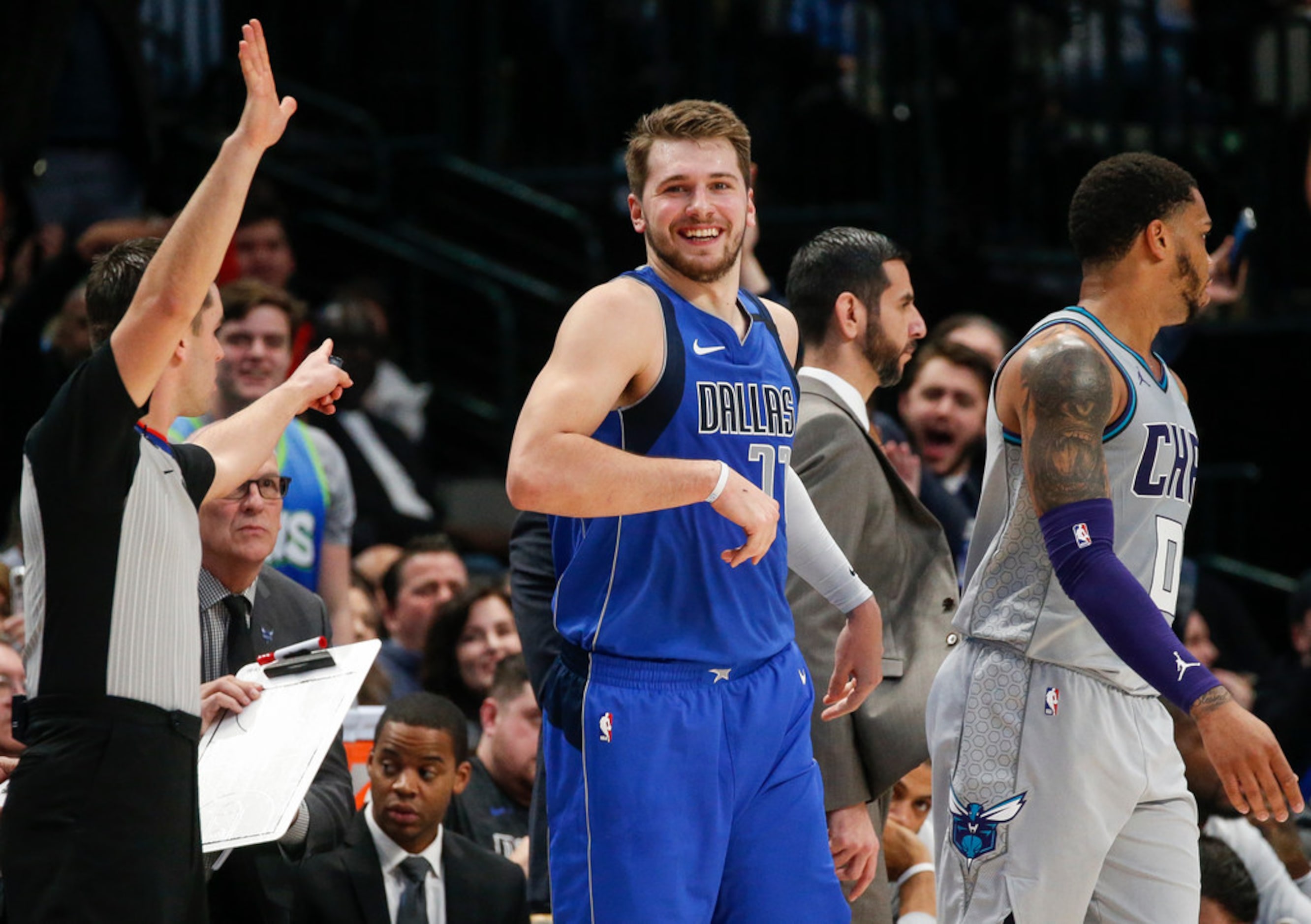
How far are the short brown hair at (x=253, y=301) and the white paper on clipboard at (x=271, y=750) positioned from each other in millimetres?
2692

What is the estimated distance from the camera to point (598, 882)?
372cm

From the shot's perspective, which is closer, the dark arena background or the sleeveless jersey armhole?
the sleeveless jersey armhole

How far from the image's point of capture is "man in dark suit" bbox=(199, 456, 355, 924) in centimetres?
411

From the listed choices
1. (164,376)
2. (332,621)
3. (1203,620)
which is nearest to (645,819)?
(164,376)

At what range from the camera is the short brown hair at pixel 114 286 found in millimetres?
3768

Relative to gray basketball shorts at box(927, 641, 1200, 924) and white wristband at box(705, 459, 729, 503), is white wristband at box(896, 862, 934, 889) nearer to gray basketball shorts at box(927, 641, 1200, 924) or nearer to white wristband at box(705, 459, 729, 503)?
gray basketball shorts at box(927, 641, 1200, 924)

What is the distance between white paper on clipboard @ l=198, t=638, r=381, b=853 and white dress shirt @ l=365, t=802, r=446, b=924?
1.21m

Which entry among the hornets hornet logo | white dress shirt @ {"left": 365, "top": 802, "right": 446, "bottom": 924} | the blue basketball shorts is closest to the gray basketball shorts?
the hornets hornet logo

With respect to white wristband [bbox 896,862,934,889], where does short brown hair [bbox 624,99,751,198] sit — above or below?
above

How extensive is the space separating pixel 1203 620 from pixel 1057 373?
536 cm

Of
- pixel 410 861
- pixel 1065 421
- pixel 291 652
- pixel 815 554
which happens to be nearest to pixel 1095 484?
pixel 1065 421

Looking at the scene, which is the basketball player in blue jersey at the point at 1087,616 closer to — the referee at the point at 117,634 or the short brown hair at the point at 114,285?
the referee at the point at 117,634

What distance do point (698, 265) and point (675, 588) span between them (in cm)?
67

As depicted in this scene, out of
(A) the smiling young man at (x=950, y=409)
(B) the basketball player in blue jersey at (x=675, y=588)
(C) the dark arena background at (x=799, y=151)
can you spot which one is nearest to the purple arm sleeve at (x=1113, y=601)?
(B) the basketball player in blue jersey at (x=675, y=588)
